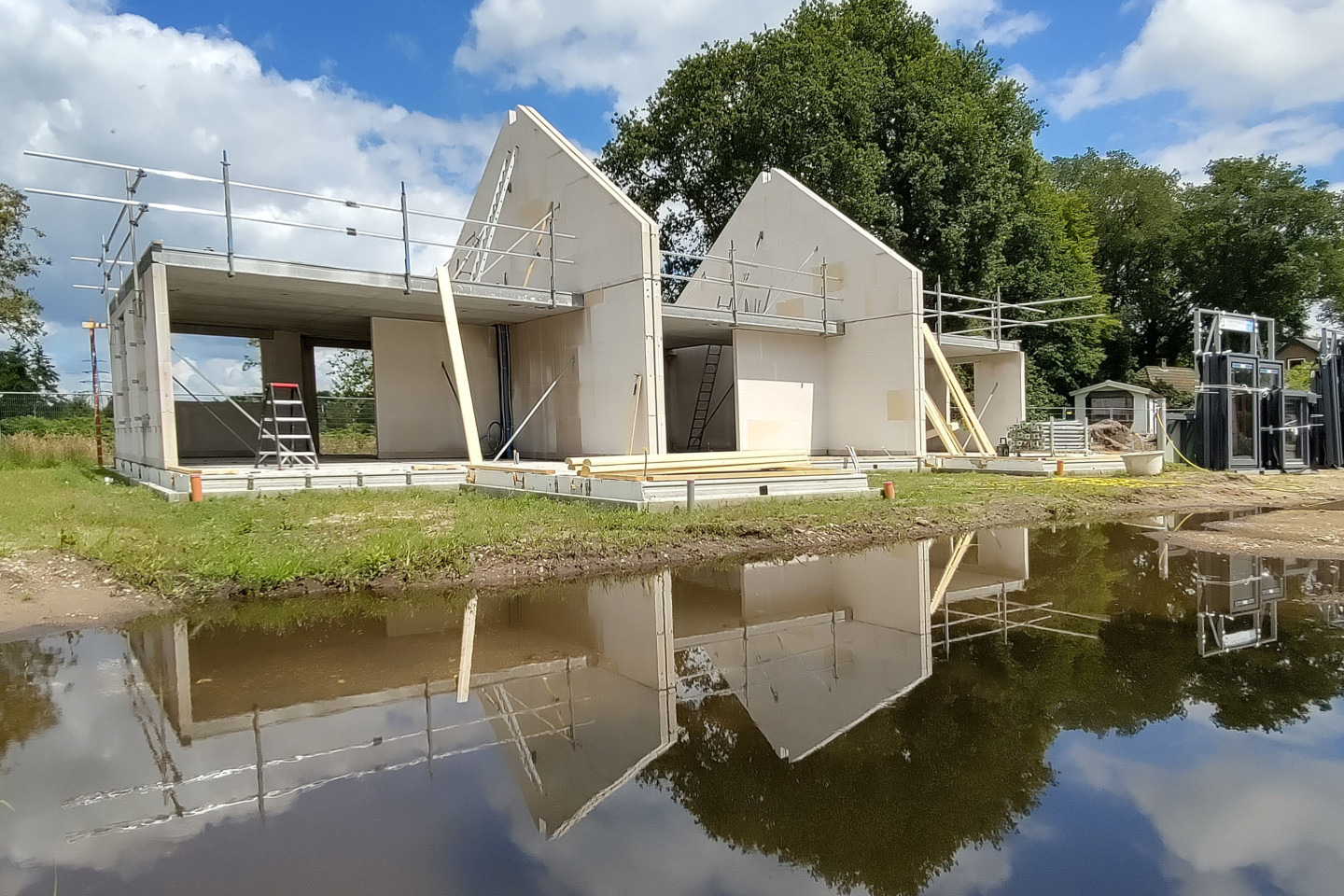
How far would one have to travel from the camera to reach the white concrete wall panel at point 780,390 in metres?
18.2

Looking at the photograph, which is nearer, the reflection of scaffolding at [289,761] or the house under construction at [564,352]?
the reflection of scaffolding at [289,761]

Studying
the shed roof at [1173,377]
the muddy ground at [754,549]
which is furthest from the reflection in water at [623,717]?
the shed roof at [1173,377]

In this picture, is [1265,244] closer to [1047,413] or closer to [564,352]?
[1047,413]

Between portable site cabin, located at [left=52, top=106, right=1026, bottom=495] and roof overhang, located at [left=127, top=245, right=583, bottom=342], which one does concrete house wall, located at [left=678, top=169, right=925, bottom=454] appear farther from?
roof overhang, located at [left=127, top=245, right=583, bottom=342]

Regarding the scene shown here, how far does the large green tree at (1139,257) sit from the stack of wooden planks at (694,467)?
106 ft

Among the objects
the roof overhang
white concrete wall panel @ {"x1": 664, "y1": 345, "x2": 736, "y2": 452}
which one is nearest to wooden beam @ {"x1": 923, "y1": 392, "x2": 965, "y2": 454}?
white concrete wall panel @ {"x1": 664, "y1": 345, "x2": 736, "y2": 452}

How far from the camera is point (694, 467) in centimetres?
1148

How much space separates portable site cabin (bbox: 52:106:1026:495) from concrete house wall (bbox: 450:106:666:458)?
0.04 metres

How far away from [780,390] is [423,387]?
7.87 m

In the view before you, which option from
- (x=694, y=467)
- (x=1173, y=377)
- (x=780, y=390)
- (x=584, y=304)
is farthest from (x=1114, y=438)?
(x=1173, y=377)

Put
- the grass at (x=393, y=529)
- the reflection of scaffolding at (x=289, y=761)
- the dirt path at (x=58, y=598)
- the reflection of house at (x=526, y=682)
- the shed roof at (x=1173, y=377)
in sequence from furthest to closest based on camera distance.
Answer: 1. the shed roof at (x=1173, y=377)
2. the grass at (x=393, y=529)
3. the dirt path at (x=58, y=598)
4. the reflection of house at (x=526, y=682)
5. the reflection of scaffolding at (x=289, y=761)

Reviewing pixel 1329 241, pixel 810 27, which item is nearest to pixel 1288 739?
pixel 810 27

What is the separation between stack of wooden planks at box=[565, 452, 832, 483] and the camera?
10.9 m

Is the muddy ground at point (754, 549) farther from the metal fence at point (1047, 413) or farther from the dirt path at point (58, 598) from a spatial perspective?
the metal fence at point (1047, 413)
